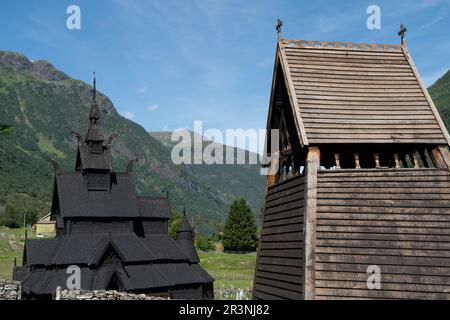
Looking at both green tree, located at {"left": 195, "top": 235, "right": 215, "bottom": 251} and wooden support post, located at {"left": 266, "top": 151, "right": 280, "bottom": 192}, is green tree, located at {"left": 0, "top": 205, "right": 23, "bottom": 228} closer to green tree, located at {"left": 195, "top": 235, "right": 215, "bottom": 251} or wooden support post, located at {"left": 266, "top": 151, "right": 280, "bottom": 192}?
green tree, located at {"left": 195, "top": 235, "right": 215, "bottom": 251}

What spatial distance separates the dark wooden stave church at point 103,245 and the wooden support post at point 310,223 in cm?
1977

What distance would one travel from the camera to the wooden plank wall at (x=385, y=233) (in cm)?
1209

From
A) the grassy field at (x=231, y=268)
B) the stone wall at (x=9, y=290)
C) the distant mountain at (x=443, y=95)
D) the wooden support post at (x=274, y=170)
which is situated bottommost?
the grassy field at (x=231, y=268)

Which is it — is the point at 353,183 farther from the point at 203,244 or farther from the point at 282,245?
the point at 203,244

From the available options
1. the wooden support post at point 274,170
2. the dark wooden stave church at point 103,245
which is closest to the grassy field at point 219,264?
the dark wooden stave church at point 103,245

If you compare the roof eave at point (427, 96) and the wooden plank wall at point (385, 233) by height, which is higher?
the roof eave at point (427, 96)

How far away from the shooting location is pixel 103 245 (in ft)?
103

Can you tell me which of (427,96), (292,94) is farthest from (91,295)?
(427,96)

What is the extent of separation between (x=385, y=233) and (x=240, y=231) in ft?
268

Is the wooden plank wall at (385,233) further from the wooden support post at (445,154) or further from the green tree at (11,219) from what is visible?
the green tree at (11,219)

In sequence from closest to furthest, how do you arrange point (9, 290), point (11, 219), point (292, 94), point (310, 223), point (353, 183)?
point (310, 223) → point (353, 183) → point (292, 94) → point (9, 290) → point (11, 219)

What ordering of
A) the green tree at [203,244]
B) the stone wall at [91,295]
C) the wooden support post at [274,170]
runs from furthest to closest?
the green tree at [203,244] → the stone wall at [91,295] → the wooden support post at [274,170]
